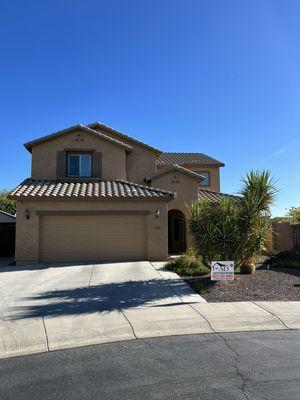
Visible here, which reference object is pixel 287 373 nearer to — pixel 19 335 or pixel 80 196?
pixel 19 335

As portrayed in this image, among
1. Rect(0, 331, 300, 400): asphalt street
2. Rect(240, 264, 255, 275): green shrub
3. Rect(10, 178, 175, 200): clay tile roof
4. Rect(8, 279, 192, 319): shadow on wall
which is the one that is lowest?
Rect(0, 331, 300, 400): asphalt street

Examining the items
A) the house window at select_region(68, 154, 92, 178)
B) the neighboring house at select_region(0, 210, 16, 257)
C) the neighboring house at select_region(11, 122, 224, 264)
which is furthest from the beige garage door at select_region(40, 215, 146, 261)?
the neighboring house at select_region(0, 210, 16, 257)

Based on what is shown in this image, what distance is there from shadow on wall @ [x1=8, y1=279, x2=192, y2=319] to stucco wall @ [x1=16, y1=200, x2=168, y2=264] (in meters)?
5.95

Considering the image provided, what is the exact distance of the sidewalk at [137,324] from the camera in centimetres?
655

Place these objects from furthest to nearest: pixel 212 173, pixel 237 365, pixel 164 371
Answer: pixel 212 173
pixel 237 365
pixel 164 371

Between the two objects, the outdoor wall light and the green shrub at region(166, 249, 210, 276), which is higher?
the outdoor wall light

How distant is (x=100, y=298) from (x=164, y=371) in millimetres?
4764

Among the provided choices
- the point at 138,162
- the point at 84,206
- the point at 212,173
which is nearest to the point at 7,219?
the point at 84,206

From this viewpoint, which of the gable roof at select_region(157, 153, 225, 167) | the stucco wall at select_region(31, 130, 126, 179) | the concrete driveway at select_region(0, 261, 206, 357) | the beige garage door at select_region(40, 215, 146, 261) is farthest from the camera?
the gable roof at select_region(157, 153, 225, 167)

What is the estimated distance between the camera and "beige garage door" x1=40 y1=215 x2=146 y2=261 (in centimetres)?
Answer: 1752

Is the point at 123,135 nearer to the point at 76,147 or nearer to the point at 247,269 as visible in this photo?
the point at 76,147

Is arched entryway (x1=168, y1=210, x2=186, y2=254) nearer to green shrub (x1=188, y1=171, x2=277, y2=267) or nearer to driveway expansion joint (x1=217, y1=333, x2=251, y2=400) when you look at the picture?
green shrub (x1=188, y1=171, x2=277, y2=267)

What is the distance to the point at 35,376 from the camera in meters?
5.06

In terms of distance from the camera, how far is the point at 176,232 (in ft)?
73.7
